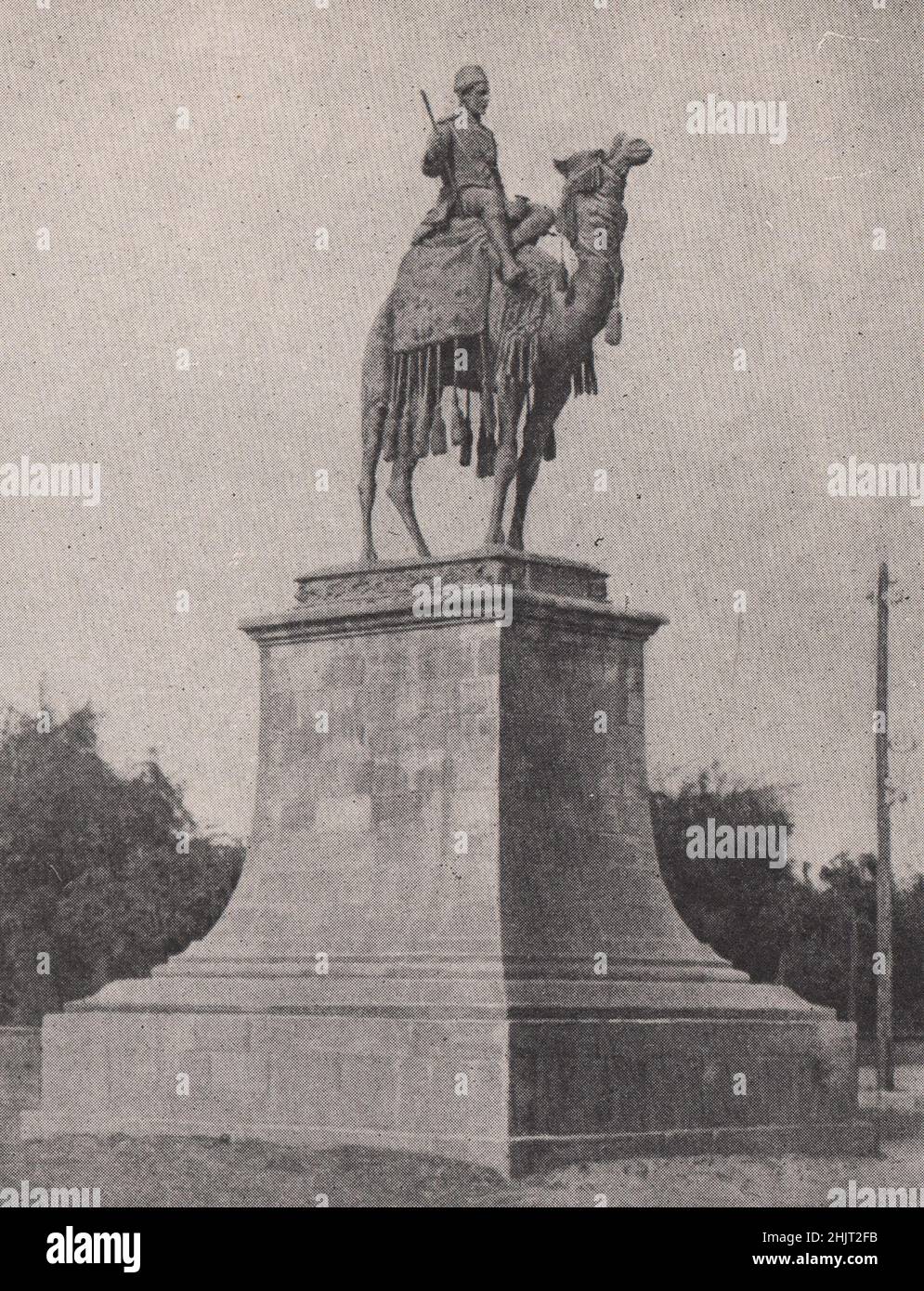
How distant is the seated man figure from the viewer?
29.8 metres

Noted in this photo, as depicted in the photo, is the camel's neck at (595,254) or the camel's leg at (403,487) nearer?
the camel's neck at (595,254)

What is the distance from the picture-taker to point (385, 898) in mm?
28688

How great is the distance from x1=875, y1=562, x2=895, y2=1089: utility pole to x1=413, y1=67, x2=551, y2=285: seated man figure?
12519mm

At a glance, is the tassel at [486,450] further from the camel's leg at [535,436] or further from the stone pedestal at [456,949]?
the stone pedestal at [456,949]

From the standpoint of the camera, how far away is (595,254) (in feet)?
97.8

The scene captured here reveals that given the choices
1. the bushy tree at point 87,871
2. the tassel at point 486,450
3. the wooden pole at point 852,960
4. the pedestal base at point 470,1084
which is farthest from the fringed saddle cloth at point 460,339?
the bushy tree at point 87,871

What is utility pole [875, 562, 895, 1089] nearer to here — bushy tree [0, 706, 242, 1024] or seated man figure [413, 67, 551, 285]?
bushy tree [0, 706, 242, 1024]

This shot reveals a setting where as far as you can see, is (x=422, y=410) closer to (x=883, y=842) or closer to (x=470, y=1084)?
(x=470, y=1084)

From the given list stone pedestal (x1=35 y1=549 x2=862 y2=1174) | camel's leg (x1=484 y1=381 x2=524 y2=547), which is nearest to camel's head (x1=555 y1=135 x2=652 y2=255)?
camel's leg (x1=484 y1=381 x2=524 y2=547)

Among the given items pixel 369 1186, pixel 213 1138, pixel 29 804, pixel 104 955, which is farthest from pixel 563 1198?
pixel 29 804

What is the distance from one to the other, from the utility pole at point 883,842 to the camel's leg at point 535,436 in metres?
11.6

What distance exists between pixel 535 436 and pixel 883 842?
14.0 metres

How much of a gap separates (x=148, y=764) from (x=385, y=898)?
2452cm

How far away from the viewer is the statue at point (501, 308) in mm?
29641
